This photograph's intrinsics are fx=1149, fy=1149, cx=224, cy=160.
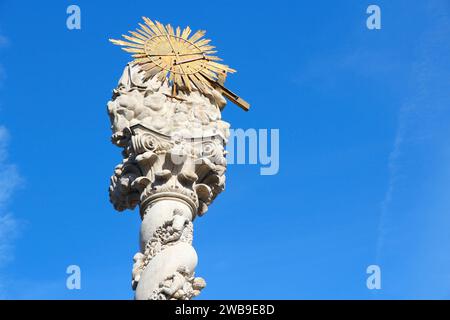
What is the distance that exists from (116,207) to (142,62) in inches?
113

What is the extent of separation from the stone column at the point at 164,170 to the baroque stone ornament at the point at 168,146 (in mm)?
17

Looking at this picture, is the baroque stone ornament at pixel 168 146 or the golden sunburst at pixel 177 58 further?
the golden sunburst at pixel 177 58

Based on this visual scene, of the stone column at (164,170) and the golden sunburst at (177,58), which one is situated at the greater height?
the golden sunburst at (177,58)

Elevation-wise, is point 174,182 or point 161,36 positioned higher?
point 161,36

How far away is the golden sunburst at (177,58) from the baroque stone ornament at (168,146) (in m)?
0.02

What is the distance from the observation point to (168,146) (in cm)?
1939

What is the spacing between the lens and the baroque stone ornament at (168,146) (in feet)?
58.6

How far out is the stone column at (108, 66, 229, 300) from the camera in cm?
1783

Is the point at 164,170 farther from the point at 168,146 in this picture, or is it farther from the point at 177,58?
the point at 177,58

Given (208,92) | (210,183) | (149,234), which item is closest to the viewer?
(149,234)

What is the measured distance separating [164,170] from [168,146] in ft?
1.71
